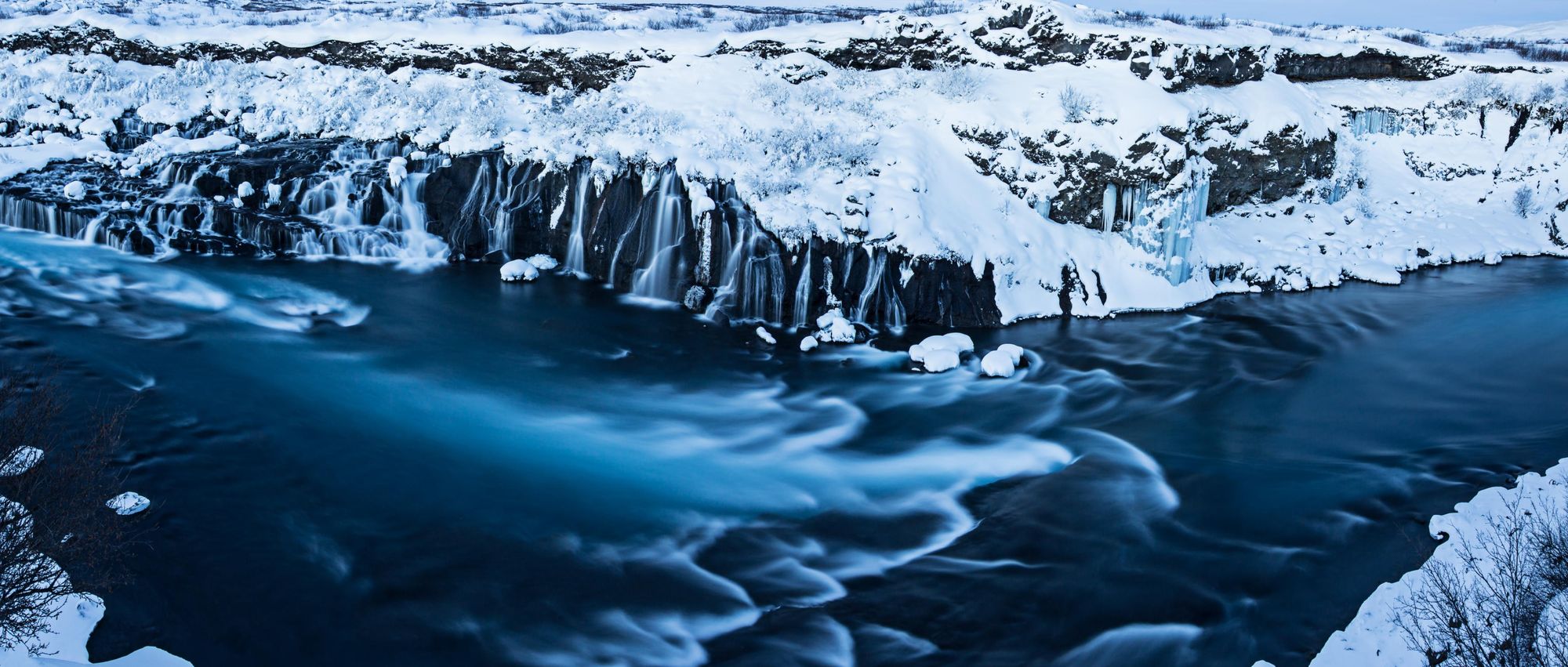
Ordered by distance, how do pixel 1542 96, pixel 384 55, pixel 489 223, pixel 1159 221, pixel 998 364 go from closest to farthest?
1. pixel 998 364
2. pixel 1159 221
3. pixel 489 223
4. pixel 384 55
5. pixel 1542 96

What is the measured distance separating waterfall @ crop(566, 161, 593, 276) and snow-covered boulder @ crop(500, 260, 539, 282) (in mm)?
870

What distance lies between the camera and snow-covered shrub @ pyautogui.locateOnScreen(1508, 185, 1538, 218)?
1120 inches

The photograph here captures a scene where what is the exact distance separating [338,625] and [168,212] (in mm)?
17064

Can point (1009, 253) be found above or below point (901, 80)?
below

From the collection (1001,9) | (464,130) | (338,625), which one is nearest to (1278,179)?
(1001,9)

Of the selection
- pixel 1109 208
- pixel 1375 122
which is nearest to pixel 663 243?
pixel 1109 208

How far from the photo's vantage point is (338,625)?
9453mm

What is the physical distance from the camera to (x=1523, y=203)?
28.5 metres

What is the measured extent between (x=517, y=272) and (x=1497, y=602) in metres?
17.8

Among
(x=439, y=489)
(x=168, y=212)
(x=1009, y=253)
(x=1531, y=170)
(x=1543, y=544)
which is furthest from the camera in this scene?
(x=1531, y=170)

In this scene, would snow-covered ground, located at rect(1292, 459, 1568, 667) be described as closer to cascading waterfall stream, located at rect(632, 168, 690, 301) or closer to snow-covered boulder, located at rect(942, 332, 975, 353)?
snow-covered boulder, located at rect(942, 332, 975, 353)

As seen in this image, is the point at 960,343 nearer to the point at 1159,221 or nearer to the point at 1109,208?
the point at 1109,208

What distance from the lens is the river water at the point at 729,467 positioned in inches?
381

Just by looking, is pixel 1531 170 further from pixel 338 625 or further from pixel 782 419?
pixel 338 625
